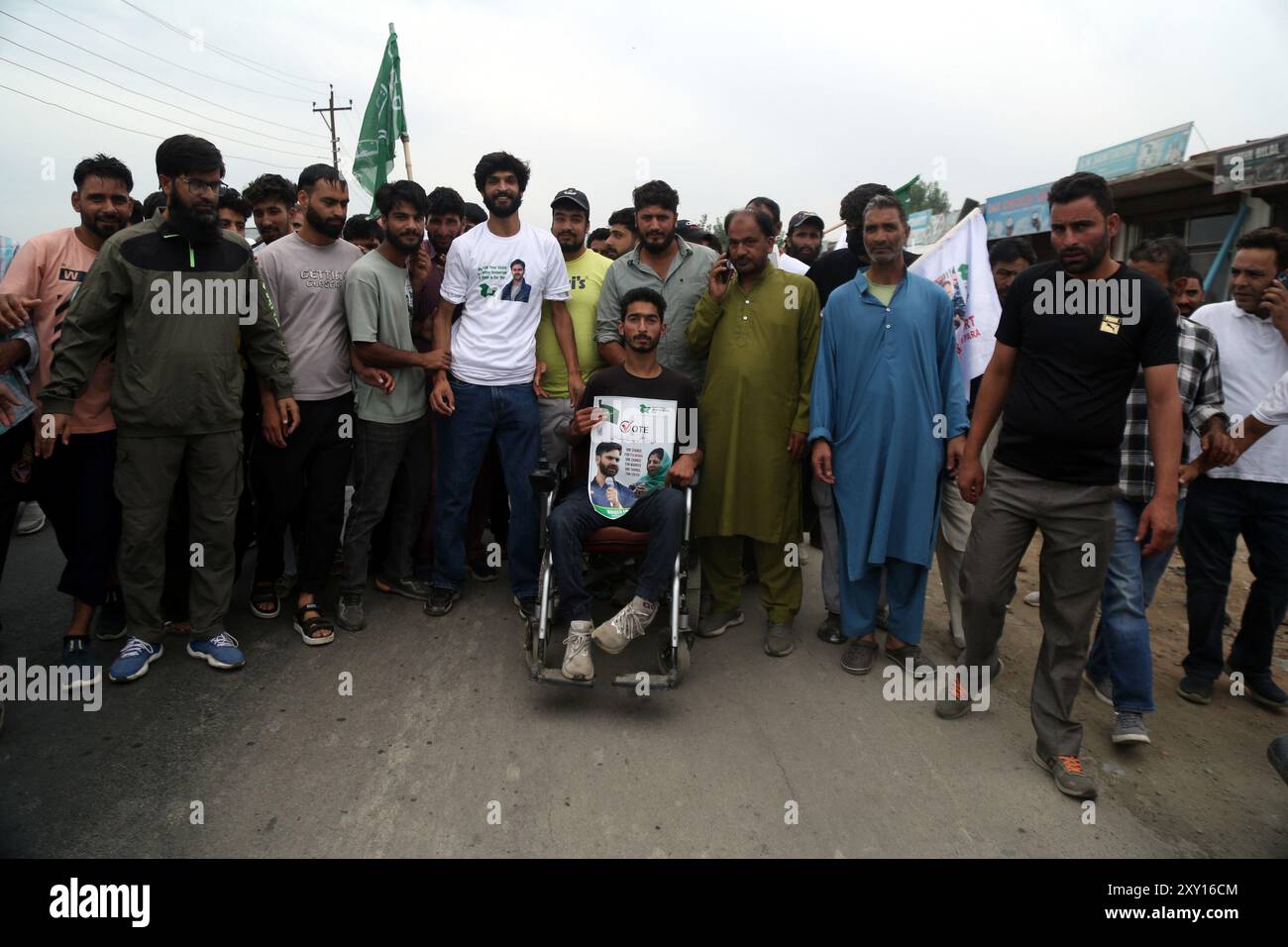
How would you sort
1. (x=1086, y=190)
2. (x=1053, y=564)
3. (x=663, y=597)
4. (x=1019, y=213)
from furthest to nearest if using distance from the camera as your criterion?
(x=1019, y=213), (x=663, y=597), (x=1053, y=564), (x=1086, y=190)

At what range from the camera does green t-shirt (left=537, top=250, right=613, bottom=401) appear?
4652 millimetres

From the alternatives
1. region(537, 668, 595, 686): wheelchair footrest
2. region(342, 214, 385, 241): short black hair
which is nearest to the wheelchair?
region(537, 668, 595, 686): wheelchair footrest

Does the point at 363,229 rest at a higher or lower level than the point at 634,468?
higher

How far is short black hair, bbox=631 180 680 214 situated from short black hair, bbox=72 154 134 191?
99.4 inches

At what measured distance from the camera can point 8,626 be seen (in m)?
4.09

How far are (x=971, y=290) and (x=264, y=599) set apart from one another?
4.28m

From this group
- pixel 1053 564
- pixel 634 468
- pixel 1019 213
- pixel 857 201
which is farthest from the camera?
pixel 1019 213

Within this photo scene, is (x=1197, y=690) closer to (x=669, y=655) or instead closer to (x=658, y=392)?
(x=669, y=655)

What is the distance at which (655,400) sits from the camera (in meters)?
3.99

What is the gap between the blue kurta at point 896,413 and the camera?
3.81 meters

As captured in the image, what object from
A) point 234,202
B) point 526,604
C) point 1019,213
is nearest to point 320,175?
point 234,202

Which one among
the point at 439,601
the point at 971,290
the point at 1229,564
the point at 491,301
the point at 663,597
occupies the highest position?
the point at 971,290

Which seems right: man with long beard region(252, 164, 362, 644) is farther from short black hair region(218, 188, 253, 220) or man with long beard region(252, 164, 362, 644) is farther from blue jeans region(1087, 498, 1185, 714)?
blue jeans region(1087, 498, 1185, 714)

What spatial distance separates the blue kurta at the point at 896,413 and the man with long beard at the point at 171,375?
2910mm
